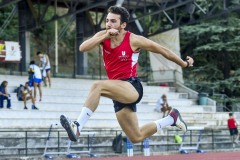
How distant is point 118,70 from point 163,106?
22.6 m

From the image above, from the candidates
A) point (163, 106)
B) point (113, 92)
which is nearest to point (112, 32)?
point (113, 92)

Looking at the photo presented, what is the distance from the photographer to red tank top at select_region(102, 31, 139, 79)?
10586mm

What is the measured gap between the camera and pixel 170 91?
39625 mm

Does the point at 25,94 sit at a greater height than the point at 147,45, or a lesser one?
lesser

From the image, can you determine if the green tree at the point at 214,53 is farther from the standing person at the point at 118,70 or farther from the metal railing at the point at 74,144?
the standing person at the point at 118,70

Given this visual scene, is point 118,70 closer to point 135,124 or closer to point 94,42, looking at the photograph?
point 94,42

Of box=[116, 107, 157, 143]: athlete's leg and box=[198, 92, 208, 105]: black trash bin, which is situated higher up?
box=[198, 92, 208, 105]: black trash bin

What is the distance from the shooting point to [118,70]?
421 inches

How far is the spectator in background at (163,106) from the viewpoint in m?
32.9

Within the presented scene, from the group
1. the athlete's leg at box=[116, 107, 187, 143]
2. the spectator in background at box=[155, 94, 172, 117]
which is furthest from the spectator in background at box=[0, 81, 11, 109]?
the athlete's leg at box=[116, 107, 187, 143]

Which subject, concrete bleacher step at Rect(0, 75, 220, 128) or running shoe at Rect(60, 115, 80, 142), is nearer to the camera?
running shoe at Rect(60, 115, 80, 142)

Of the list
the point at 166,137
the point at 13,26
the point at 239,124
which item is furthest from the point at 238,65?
the point at 166,137

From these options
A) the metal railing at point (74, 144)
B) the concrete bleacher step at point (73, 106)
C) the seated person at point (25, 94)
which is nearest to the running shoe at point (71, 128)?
the metal railing at point (74, 144)

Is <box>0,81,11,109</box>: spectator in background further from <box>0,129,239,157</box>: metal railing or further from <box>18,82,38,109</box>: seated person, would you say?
<box>0,129,239,157</box>: metal railing
